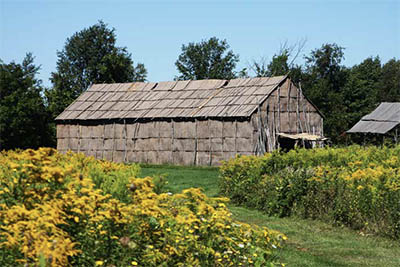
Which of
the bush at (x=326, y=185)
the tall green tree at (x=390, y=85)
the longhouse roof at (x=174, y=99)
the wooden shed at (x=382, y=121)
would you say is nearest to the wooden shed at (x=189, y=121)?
the longhouse roof at (x=174, y=99)

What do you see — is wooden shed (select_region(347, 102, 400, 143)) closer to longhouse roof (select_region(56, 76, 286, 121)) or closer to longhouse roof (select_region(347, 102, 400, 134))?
longhouse roof (select_region(347, 102, 400, 134))

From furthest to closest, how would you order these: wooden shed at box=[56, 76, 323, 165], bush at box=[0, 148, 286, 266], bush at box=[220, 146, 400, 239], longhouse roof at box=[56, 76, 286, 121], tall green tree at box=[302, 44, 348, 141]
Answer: tall green tree at box=[302, 44, 348, 141]
longhouse roof at box=[56, 76, 286, 121]
wooden shed at box=[56, 76, 323, 165]
bush at box=[220, 146, 400, 239]
bush at box=[0, 148, 286, 266]

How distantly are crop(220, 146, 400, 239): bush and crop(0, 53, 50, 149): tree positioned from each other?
35782 millimetres

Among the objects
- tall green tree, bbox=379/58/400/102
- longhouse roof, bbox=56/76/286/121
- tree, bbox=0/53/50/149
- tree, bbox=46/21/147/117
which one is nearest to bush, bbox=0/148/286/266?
longhouse roof, bbox=56/76/286/121

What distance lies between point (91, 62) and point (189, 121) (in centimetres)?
3163

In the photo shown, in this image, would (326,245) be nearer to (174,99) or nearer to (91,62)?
(174,99)

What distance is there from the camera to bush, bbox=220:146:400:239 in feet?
34.2

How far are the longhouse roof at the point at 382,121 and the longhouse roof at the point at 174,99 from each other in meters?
15.6

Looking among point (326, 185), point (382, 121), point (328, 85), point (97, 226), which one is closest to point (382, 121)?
point (382, 121)

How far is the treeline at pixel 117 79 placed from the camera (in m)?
48.8

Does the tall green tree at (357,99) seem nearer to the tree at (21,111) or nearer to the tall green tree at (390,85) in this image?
the tall green tree at (390,85)

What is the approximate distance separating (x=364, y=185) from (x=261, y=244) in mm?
4854

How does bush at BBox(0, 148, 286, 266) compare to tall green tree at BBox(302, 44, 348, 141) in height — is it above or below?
below

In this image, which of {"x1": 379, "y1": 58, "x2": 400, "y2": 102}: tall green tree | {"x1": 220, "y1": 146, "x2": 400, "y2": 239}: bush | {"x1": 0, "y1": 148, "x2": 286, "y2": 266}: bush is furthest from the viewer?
{"x1": 379, "y1": 58, "x2": 400, "y2": 102}: tall green tree
